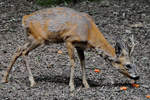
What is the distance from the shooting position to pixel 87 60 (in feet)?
32.1

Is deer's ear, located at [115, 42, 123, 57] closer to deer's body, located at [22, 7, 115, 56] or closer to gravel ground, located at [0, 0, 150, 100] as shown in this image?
deer's body, located at [22, 7, 115, 56]

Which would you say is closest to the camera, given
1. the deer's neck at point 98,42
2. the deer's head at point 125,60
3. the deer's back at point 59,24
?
the deer's back at point 59,24

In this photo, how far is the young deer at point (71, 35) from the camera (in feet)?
24.2

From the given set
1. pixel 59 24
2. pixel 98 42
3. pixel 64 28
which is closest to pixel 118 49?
pixel 98 42

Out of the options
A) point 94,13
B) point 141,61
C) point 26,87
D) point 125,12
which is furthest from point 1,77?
point 125,12

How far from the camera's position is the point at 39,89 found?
7531 millimetres

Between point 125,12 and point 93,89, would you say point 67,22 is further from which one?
point 125,12

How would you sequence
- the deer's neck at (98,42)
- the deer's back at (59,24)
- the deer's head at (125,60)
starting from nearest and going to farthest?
the deer's back at (59,24) → the deer's neck at (98,42) → the deer's head at (125,60)

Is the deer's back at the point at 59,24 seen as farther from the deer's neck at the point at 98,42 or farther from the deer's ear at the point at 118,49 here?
the deer's ear at the point at 118,49

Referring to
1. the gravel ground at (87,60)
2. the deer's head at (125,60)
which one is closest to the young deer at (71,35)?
the deer's head at (125,60)

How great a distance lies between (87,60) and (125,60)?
2.28m

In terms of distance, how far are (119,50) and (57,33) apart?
139 cm

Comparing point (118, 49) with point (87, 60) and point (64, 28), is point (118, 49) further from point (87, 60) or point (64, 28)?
point (87, 60)

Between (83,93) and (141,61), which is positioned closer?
(83,93)
